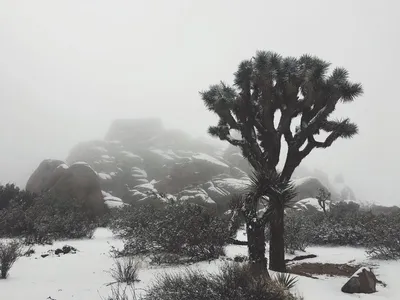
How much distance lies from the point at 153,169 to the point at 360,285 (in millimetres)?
46802

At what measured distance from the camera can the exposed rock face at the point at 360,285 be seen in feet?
21.2

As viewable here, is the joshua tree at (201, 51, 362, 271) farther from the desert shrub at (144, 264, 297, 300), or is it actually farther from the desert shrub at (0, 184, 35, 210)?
the desert shrub at (0, 184, 35, 210)

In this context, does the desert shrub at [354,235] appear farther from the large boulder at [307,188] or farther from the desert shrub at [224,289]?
the large boulder at [307,188]

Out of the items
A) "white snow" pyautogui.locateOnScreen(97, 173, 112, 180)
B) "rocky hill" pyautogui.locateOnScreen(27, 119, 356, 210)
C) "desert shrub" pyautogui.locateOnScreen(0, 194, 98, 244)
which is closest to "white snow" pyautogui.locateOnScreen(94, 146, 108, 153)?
"rocky hill" pyautogui.locateOnScreen(27, 119, 356, 210)

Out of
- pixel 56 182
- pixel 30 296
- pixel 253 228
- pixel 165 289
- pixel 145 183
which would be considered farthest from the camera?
pixel 145 183

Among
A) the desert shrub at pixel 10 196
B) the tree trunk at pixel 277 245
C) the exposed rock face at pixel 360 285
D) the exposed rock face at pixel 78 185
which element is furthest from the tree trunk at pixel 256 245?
the exposed rock face at pixel 78 185

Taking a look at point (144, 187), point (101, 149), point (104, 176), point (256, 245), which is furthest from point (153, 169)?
point (256, 245)

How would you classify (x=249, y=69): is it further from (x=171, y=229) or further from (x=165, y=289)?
(x=165, y=289)

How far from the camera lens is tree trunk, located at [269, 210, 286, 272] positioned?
8.54m

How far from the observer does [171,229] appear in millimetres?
10438

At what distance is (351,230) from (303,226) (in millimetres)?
2577

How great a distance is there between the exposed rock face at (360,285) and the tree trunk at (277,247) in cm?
219

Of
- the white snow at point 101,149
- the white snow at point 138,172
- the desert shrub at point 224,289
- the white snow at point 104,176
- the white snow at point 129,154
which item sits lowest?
the desert shrub at point 224,289

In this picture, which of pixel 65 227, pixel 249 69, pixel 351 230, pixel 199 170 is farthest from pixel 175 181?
pixel 249 69
